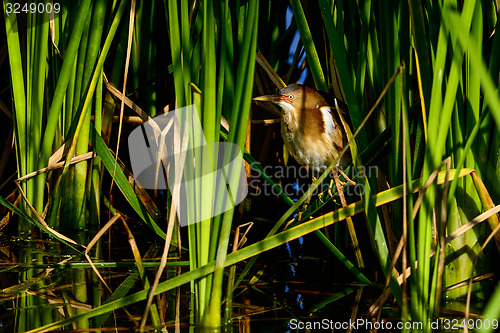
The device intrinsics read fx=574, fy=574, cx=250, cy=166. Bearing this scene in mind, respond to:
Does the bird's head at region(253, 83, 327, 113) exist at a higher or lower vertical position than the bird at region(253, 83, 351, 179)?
higher

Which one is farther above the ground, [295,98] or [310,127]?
[295,98]

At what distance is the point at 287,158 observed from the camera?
3414mm

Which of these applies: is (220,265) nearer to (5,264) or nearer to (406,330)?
(406,330)

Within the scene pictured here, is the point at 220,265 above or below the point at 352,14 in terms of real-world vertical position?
below

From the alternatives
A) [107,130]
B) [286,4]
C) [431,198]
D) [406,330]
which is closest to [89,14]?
[107,130]

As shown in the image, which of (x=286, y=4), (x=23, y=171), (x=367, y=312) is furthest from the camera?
(x=286, y=4)

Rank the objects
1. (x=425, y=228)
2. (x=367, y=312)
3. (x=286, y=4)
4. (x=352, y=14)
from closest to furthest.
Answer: (x=425, y=228), (x=367, y=312), (x=352, y=14), (x=286, y=4)

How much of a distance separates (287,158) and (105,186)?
1.07 metres

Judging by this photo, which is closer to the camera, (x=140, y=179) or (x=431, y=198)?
(x=431, y=198)

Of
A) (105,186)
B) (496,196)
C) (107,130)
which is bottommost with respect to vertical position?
(496,196)

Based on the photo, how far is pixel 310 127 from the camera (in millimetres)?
2789

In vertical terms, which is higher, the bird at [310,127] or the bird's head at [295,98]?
the bird's head at [295,98]

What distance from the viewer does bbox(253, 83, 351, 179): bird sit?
274cm

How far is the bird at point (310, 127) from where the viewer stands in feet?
8.98
